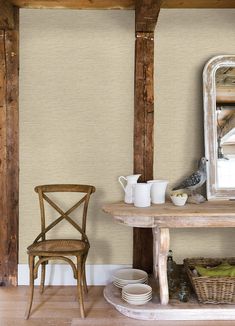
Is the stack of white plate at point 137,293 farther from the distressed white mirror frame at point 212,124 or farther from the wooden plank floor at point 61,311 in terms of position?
the distressed white mirror frame at point 212,124

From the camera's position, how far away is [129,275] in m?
2.80

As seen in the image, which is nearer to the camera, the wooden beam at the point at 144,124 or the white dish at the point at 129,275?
the white dish at the point at 129,275

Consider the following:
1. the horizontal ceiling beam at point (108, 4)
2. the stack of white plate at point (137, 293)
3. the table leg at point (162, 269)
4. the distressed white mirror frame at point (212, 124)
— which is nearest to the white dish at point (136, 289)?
the stack of white plate at point (137, 293)

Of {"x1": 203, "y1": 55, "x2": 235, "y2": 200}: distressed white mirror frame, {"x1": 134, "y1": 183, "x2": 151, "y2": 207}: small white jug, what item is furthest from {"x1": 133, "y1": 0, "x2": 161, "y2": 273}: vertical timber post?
{"x1": 203, "y1": 55, "x2": 235, "y2": 200}: distressed white mirror frame

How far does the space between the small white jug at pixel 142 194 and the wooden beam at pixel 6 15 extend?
5.66ft

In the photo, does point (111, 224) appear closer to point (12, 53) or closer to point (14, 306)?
point (14, 306)

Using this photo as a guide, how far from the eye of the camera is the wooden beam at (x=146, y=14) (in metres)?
2.38

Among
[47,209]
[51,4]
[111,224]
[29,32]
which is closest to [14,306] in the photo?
[47,209]

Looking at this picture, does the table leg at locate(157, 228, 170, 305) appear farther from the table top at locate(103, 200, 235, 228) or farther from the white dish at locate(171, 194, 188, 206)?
the white dish at locate(171, 194, 188, 206)

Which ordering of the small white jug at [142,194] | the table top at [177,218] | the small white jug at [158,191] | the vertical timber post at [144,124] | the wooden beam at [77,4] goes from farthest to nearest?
the vertical timber post at [144,124] < the wooden beam at [77,4] < the small white jug at [158,191] < the small white jug at [142,194] < the table top at [177,218]

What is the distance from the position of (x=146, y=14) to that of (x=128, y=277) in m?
2.11

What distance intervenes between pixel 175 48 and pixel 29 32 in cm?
130

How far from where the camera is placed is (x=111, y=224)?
2979mm

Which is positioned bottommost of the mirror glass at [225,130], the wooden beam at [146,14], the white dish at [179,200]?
the white dish at [179,200]
